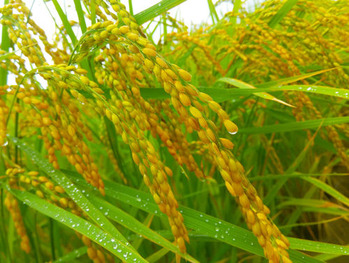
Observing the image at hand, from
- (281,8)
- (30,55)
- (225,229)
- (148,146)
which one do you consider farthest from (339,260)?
(30,55)

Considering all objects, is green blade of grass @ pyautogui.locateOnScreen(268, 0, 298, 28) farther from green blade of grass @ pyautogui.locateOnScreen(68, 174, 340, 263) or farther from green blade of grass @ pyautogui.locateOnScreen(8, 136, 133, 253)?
green blade of grass @ pyautogui.locateOnScreen(8, 136, 133, 253)

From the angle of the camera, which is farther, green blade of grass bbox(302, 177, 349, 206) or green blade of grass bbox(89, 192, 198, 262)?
green blade of grass bbox(302, 177, 349, 206)

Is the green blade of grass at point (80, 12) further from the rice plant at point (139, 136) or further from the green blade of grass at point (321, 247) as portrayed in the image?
the green blade of grass at point (321, 247)

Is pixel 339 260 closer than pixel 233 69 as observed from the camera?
Yes

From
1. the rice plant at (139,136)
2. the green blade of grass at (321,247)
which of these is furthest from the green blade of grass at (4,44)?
the green blade of grass at (321,247)

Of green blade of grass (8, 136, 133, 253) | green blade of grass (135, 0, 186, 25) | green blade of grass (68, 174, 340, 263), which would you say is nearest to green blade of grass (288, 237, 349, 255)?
green blade of grass (68, 174, 340, 263)

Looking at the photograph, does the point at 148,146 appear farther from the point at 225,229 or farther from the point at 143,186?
the point at 143,186

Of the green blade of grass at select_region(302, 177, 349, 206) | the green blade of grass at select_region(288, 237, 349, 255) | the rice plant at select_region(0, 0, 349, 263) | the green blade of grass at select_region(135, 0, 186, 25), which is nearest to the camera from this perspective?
the rice plant at select_region(0, 0, 349, 263)

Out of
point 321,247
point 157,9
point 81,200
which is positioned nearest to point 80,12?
point 157,9
